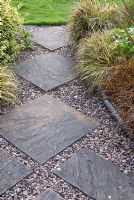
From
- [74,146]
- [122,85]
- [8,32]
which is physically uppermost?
[8,32]

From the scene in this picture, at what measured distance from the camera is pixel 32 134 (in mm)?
3039

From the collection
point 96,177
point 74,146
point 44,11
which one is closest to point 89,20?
point 44,11

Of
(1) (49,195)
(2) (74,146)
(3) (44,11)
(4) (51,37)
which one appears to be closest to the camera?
(1) (49,195)

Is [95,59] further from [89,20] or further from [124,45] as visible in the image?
[89,20]

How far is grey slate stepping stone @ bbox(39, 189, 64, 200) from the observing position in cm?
241

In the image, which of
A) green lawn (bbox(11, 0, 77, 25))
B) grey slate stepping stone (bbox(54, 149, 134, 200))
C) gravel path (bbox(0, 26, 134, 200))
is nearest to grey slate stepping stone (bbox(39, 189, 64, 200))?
gravel path (bbox(0, 26, 134, 200))

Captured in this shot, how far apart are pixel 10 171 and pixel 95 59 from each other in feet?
5.91

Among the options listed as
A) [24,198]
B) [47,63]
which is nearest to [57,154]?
[24,198]

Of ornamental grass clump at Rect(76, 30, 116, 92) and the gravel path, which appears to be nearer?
the gravel path

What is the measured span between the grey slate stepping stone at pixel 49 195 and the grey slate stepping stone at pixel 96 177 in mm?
168

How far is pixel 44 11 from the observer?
5711 mm

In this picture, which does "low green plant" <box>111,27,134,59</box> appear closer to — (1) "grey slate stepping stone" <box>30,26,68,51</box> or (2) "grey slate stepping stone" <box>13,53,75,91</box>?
(2) "grey slate stepping stone" <box>13,53,75,91</box>

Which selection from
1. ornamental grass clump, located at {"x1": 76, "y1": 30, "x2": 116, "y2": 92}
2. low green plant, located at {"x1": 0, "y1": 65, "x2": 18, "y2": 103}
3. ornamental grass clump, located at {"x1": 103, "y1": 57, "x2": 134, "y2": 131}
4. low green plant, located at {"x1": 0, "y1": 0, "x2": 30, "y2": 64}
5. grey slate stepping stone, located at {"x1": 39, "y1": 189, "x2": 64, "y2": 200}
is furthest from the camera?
low green plant, located at {"x1": 0, "y1": 0, "x2": 30, "y2": 64}

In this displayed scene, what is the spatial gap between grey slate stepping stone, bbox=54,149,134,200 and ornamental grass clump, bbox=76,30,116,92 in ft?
3.59
